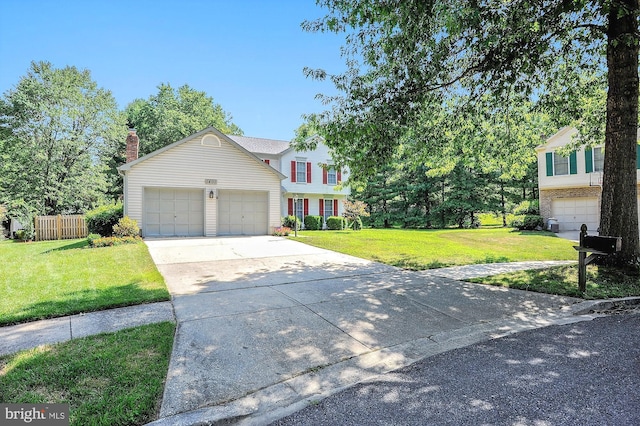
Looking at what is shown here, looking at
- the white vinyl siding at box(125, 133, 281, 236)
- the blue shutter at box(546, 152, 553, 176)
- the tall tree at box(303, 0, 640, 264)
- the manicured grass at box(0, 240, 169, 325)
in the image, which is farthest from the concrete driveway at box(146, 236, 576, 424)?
the blue shutter at box(546, 152, 553, 176)

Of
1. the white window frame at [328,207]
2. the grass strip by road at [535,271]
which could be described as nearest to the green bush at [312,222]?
the white window frame at [328,207]

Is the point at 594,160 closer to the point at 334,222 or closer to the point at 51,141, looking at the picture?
the point at 334,222

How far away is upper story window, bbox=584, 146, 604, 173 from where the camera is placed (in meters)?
18.9

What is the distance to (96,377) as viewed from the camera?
289cm

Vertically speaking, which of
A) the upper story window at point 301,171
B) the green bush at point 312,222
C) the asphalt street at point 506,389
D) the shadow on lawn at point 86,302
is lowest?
the asphalt street at point 506,389

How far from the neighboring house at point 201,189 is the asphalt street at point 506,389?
47.8ft

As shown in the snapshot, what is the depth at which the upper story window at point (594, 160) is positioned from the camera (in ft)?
61.9

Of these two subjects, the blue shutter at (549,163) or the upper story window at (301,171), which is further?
the upper story window at (301,171)

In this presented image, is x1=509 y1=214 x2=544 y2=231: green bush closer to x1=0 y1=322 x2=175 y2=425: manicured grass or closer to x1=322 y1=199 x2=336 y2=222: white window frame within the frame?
x1=322 y1=199 x2=336 y2=222: white window frame

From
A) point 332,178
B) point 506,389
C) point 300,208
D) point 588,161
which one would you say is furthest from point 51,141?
point 588,161

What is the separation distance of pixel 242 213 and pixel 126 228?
5.41 meters

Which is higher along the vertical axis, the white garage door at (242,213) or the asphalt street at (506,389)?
the white garage door at (242,213)

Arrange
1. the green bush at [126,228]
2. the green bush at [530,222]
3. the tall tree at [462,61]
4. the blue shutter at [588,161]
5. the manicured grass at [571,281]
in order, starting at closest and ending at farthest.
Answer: the manicured grass at [571,281], the tall tree at [462,61], the green bush at [126,228], the blue shutter at [588,161], the green bush at [530,222]

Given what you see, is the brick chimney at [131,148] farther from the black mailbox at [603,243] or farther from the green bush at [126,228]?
the black mailbox at [603,243]
